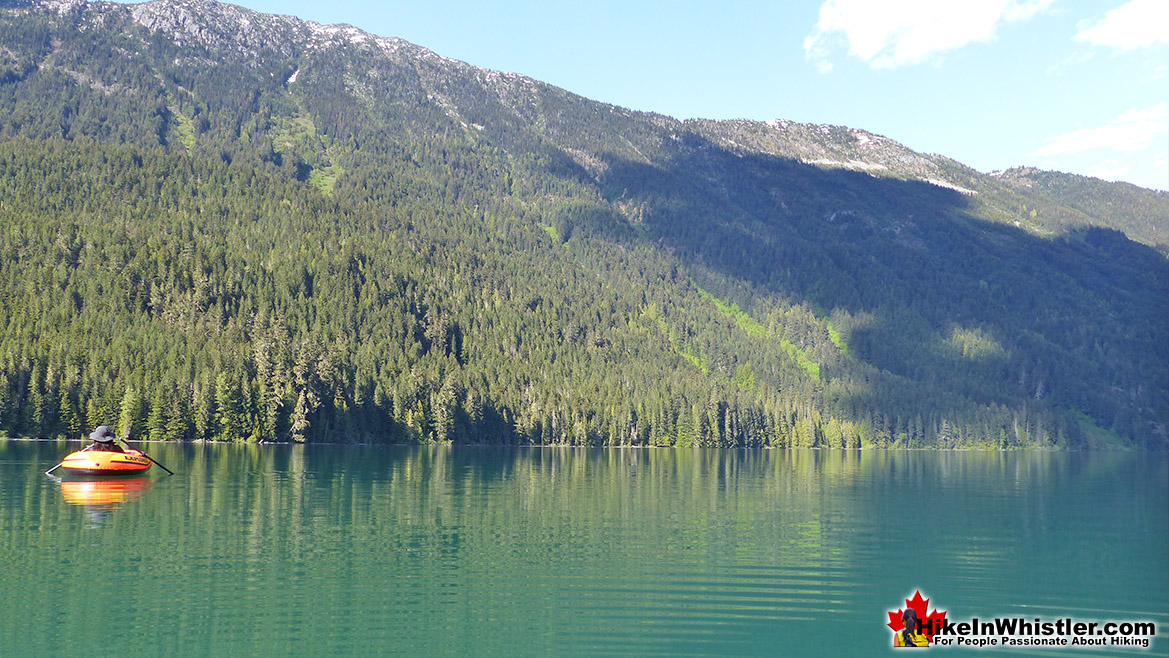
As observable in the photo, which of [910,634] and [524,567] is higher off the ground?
[910,634]

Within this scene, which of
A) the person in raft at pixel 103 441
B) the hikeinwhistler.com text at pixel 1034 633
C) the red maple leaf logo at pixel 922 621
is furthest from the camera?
the person in raft at pixel 103 441

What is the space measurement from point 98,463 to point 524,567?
63672 mm

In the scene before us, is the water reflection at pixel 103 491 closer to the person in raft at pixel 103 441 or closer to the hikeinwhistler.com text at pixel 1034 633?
the person in raft at pixel 103 441

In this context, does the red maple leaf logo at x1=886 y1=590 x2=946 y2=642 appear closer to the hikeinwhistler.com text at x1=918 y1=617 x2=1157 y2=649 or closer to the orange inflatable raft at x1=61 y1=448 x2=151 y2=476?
the hikeinwhistler.com text at x1=918 y1=617 x2=1157 y2=649

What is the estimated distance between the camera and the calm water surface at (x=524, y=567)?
35.2 meters

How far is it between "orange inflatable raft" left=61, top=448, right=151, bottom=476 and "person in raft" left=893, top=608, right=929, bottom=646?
83432mm

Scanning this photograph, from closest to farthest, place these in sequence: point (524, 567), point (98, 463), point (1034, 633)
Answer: point (1034, 633)
point (524, 567)
point (98, 463)

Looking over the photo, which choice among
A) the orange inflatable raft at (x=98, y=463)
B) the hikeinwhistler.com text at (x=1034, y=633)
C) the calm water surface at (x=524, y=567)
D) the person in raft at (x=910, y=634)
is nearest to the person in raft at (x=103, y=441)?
the orange inflatable raft at (x=98, y=463)

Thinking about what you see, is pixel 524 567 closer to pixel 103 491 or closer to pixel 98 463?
pixel 103 491

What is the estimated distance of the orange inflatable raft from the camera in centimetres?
9119

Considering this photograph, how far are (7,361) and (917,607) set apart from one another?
181729 millimetres

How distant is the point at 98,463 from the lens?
3610 inches

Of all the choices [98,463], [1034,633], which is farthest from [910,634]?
[98,463]

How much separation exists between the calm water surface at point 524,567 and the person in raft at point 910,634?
143cm
